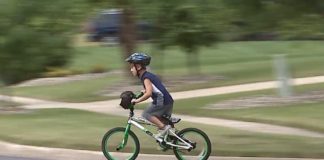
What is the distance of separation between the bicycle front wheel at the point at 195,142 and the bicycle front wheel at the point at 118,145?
0.59 m

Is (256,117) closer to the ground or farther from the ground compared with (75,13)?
closer to the ground

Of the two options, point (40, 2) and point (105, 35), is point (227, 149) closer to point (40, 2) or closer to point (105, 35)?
point (40, 2)

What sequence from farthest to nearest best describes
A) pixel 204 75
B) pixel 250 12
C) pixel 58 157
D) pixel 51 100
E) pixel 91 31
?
pixel 91 31 → pixel 204 75 → pixel 51 100 → pixel 58 157 → pixel 250 12

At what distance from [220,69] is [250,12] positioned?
17083 millimetres

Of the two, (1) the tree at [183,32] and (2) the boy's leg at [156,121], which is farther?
(1) the tree at [183,32]

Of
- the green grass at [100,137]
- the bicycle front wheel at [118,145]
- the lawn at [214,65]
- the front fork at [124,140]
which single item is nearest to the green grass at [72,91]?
the lawn at [214,65]

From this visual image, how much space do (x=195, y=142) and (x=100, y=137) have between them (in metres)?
2.71

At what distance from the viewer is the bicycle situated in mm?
9625

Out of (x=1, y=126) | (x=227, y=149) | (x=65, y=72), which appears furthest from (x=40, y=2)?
(x=65, y=72)

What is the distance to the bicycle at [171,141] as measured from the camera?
9.62 m

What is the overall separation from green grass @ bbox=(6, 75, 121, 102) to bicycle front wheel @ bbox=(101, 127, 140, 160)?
961 cm

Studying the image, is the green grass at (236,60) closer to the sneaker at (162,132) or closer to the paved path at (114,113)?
the paved path at (114,113)

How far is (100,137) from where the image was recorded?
11.9 m

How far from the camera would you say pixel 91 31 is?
3853 cm
